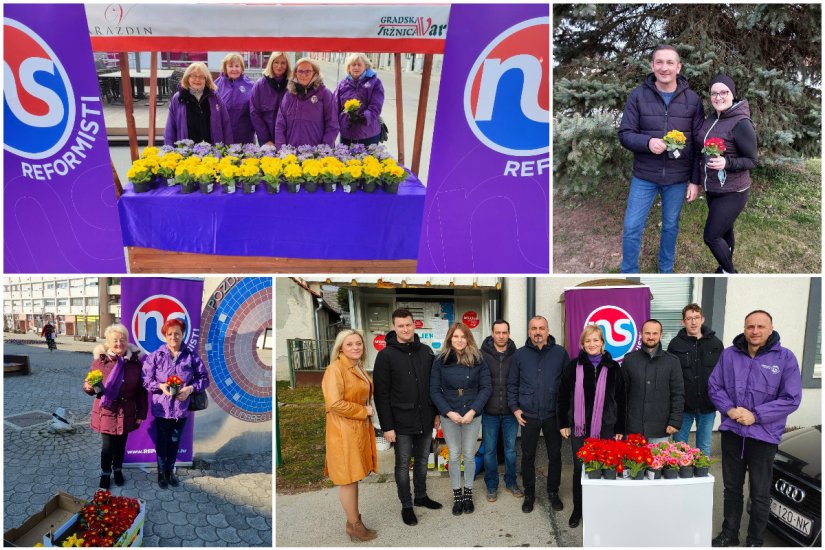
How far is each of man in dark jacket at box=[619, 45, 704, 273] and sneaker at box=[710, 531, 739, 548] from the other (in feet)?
7.57

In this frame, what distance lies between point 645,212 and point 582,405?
174cm

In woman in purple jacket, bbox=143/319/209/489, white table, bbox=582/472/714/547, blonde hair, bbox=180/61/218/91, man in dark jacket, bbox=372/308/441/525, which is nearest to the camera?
white table, bbox=582/472/714/547

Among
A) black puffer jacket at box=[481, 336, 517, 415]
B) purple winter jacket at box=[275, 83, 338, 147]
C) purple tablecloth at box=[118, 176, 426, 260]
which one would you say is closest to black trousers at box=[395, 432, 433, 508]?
black puffer jacket at box=[481, 336, 517, 415]

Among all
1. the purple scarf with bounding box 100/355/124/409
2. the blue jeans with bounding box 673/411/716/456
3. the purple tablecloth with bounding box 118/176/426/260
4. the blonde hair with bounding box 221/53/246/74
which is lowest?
the blue jeans with bounding box 673/411/716/456

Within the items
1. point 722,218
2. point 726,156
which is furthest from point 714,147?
point 722,218

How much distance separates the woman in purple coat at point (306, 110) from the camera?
19.1 feet

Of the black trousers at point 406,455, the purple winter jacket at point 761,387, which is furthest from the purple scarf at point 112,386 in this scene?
the purple winter jacket at point 761,387

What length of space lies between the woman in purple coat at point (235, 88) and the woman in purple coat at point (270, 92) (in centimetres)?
13

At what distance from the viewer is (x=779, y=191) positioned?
21.5ft

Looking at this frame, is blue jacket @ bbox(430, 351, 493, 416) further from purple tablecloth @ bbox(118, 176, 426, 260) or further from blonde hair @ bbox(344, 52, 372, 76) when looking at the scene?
blonde hair @ bbox(344, 52, 372, 76)

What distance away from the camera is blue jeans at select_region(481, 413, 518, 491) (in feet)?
14.8

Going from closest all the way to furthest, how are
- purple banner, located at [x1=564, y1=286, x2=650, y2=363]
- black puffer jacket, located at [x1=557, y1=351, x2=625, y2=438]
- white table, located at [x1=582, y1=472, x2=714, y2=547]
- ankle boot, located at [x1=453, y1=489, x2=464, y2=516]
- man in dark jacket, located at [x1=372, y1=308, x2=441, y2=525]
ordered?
white table, located at [x1=582, y1=472, x2=714, y2=547]
black puffer jacket, located at [x1=557, y1=351, x2=625, y2=438]
man in dark jacket, located at [x1=372, y1=308, x2=441, y2=525]
ankle boot, located at [x1=453, y1=489, x2=464, y2=516]
purple banner, located at [x1=564, y1=286, x2=650, y2=363]

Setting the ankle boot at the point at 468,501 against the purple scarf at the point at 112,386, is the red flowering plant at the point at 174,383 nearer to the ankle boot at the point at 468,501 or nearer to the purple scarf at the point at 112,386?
the purple scarf at the point at 112,386

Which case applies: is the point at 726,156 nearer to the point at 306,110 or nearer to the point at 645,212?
the point at 645,212
